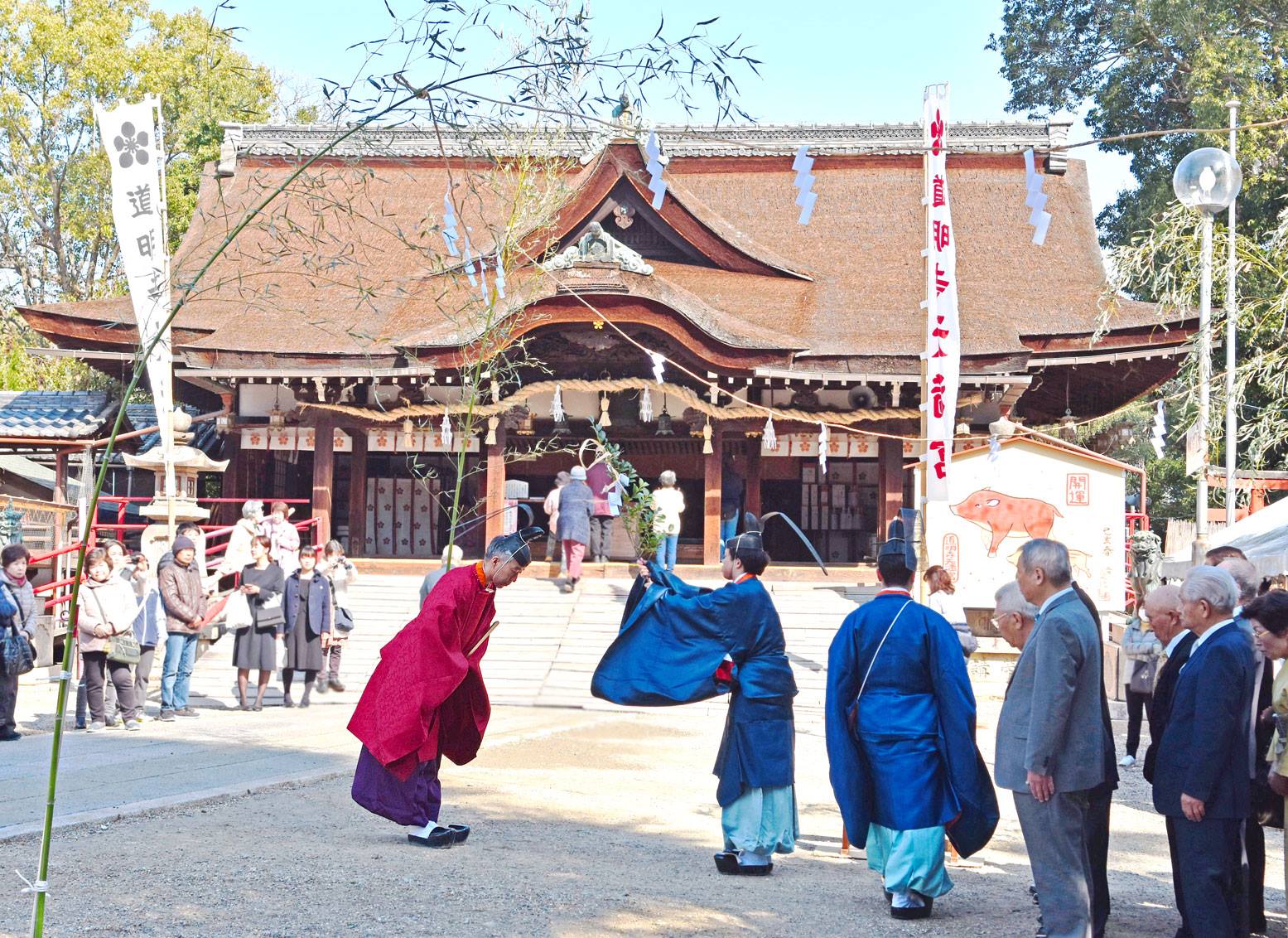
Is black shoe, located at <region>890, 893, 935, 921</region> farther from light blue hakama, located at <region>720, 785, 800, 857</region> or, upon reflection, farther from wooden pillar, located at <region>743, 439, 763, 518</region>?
wooden pillar, located at <region>743, 439, 763, 518</region>

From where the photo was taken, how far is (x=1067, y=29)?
29438 millimetres

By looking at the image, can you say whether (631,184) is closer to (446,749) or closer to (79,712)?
(79,712)

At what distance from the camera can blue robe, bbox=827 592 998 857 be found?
4.97 m

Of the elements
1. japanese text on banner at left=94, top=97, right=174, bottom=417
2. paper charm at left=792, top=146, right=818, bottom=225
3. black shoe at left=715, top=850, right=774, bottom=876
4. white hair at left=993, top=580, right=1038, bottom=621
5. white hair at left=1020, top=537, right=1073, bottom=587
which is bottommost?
black shoe at left=715, top=850, right=774, bottom=876

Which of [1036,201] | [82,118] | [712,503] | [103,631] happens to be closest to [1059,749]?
[1036,201]

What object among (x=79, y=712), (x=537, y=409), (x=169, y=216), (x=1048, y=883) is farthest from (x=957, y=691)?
(x=169, y=216)

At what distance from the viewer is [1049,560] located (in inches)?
179

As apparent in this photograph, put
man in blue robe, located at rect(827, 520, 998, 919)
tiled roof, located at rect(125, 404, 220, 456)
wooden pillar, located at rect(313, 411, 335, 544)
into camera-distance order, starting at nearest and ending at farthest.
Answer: man in blue robe, located at rect(827, 520, 998, 919) → wooden pillar, located at rect(313, 411, 335, 544) → tiled roof, located at rect(125, 404, 220, 456)

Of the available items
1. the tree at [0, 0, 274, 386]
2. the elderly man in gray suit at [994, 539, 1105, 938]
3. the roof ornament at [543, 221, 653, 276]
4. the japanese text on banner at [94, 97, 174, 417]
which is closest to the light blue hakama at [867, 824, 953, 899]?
the elderly man in gray suit at [994, 539, 1105, 938]

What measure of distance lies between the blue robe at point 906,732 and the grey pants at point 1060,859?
46 cm

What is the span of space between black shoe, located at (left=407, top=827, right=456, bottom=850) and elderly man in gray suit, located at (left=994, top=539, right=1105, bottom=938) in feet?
8.11

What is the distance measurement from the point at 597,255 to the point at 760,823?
1245 cm

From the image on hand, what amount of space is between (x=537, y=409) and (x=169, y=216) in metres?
11.7

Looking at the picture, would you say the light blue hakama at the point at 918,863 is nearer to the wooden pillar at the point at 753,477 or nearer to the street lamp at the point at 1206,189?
the street lamp at the point at 1206,189
